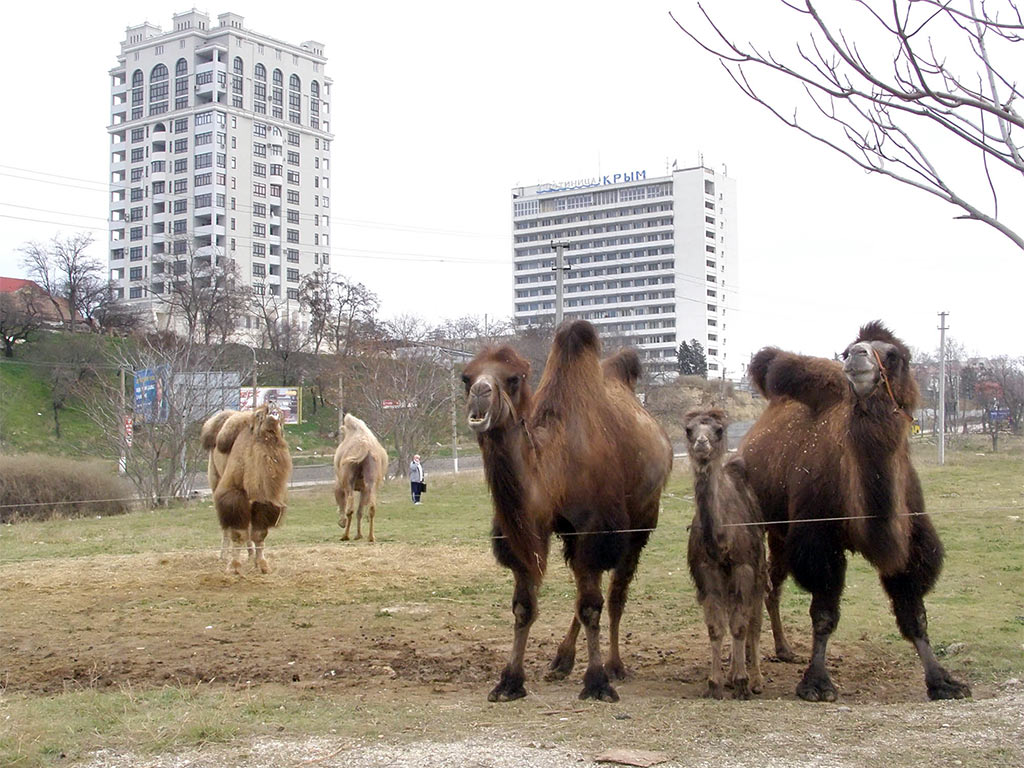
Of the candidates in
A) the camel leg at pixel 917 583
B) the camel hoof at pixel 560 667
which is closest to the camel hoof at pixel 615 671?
the camel hoof at pixel 560 667

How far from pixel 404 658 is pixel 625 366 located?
3.26 meters

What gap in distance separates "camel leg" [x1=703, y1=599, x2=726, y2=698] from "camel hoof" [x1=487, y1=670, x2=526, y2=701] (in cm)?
129

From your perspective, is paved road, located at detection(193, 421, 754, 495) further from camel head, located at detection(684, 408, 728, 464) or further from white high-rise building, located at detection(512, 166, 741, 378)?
white high-rise building, located at detection(512, 166, 741, 378)

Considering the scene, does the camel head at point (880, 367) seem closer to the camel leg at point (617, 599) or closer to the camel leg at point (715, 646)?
the camel leg at point (715, 646)

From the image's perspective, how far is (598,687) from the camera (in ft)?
24.5

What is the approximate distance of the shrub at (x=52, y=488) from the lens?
28.8 meters

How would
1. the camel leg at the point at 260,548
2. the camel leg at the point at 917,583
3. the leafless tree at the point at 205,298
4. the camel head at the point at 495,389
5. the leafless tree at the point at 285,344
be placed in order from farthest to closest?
1. the leafless tree at the point at 205,298
2. the leafless tree at the point at 285,344
3. the camel leg at the point at 260,548
4. the camel leg at the point at 917,583
5. the camel head at the point at 495,389

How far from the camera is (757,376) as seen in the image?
9867mm

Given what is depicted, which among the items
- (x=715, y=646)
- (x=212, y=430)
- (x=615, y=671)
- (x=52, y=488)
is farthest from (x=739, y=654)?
(x=52, y=488)

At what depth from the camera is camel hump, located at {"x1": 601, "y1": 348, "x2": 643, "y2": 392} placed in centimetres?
1002

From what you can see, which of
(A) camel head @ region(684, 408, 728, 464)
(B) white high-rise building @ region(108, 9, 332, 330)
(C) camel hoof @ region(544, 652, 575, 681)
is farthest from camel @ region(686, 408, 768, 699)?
(B) white high-rise building @ region(108, 9, 332, 330)

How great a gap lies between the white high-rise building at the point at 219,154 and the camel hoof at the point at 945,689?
340 feet

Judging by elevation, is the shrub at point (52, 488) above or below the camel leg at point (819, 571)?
below

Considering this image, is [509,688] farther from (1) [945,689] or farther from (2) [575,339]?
(1) [945,689]
